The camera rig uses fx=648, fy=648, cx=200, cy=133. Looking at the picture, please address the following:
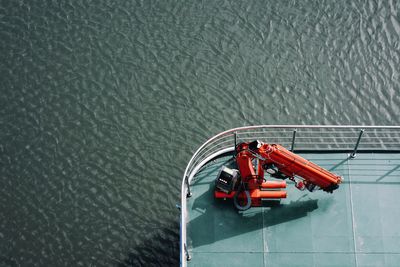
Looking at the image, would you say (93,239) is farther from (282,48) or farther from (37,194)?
(282,48)

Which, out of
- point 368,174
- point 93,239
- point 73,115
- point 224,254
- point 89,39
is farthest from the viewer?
point 89,39

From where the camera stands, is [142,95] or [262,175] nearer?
[262,175]

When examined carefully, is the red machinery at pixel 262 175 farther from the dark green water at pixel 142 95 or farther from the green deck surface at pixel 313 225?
the dark green water at pixel 142 95


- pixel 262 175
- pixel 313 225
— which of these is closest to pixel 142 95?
pixel 262 175

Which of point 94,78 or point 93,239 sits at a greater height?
point 94,78

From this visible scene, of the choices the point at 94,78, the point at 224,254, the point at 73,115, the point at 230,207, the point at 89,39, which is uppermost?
the point at 89,39

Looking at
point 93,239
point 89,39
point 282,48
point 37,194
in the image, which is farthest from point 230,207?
point 89,39

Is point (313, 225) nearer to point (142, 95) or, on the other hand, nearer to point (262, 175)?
point (262, 175)
